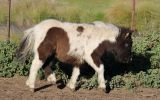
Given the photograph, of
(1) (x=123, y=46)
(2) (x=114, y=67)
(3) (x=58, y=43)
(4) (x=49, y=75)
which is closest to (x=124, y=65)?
(2) (x=114, y=67)

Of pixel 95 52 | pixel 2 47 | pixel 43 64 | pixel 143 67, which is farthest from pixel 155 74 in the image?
pixel 2 47

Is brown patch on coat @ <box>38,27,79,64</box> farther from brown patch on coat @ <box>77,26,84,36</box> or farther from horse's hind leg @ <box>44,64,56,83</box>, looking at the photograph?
horse's hind leg @ <box>44,64,56,83</box>

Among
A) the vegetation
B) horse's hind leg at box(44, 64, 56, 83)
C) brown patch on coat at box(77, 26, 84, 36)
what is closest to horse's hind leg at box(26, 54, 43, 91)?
horse's hind leg at box(44, 64, 56, 83)

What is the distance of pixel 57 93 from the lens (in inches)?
484

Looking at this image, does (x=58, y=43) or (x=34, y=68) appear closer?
(x=34, y=68)

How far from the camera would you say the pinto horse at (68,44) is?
482 inches

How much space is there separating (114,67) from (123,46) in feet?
5.18

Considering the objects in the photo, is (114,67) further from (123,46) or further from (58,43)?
(58,43)

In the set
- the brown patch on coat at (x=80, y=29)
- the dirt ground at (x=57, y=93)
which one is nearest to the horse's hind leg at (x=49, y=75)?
the dirt ground at (x=57, y=93)

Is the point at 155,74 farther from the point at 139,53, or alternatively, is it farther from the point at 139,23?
the point at 139,23

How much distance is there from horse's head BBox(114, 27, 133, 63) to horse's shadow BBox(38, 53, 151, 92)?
1.87 ft

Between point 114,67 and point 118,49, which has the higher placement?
point 118,49

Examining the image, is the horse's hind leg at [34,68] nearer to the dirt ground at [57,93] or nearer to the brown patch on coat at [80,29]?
the dirt ground at [57,93]

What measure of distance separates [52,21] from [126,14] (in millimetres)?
10899
